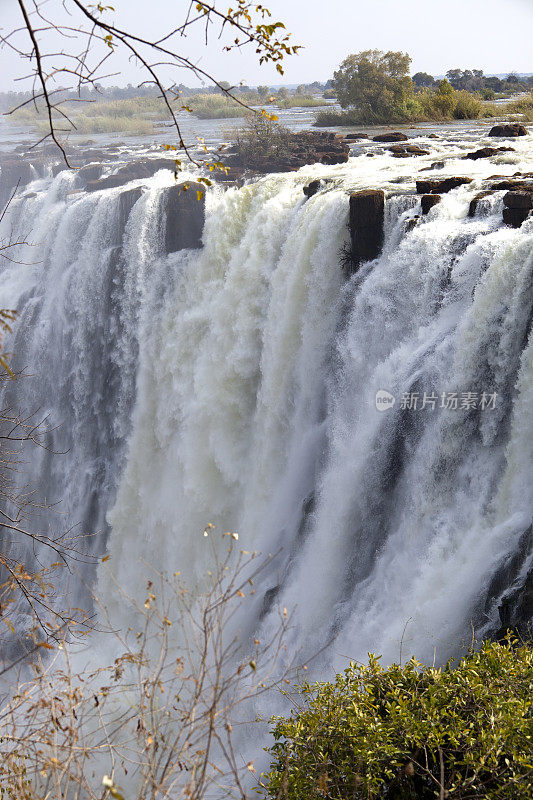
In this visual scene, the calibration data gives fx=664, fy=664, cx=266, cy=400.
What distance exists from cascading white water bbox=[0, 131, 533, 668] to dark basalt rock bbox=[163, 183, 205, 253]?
0.21m

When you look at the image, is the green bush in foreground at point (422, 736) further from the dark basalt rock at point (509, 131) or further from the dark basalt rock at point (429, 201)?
the dark basalt rock at point (509, 131)

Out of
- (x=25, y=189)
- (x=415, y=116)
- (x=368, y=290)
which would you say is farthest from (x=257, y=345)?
(x=415, y=116)

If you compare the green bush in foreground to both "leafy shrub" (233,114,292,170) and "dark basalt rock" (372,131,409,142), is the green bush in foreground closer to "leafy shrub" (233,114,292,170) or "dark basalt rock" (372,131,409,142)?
"leafy shrub" (233,114,292,170)

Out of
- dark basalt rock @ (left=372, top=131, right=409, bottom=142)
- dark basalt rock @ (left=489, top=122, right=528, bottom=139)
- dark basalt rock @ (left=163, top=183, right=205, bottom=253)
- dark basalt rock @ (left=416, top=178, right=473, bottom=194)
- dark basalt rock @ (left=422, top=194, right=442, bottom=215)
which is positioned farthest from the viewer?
dark basalt rock @ (left=372, top=131, right=409, bottom=142)

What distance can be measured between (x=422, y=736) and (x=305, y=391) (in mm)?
5748

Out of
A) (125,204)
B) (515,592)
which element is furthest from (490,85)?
(515,592)

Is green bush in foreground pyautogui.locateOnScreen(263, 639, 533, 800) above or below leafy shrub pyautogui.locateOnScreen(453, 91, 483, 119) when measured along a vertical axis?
below

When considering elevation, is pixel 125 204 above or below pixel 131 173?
below

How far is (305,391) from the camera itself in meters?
9.13

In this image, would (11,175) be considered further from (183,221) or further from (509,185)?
(509,185)

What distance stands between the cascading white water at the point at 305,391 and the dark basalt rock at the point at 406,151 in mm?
289

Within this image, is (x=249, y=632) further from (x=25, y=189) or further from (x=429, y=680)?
(x=25, y=189)

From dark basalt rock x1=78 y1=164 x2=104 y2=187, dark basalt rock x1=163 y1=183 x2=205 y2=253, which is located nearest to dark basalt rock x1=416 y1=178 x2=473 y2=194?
dark basalt rock x1=163 y1=183 x2=205 y2=253

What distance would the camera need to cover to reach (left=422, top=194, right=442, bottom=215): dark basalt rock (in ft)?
27.9
